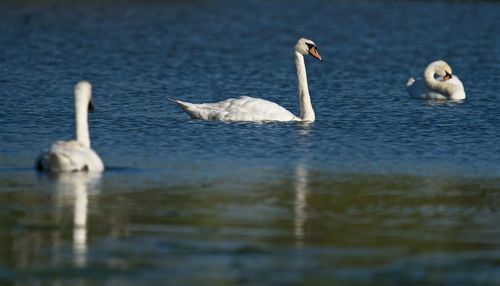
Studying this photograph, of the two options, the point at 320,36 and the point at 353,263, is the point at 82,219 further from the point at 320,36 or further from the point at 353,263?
the point at 320,36

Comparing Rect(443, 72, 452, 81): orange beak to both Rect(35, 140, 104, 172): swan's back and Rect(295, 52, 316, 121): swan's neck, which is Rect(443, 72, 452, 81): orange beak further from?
Rect(35, 140, 104, 172): swan's back

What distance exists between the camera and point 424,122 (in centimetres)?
2122

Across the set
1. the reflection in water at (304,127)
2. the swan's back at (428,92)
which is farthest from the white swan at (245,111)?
the swan's back at (428,92)

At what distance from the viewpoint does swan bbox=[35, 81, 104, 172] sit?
14102mm

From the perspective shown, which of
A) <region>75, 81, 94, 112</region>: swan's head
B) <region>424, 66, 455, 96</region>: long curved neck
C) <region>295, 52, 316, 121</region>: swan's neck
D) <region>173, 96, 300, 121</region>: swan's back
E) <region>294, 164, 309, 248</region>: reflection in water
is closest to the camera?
<region>294, 164, 309, 248</region>: reflection in water

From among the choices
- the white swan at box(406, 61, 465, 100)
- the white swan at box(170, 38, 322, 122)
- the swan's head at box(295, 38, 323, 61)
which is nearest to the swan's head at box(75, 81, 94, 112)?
the white swan at box(170, 38, 322, 122)

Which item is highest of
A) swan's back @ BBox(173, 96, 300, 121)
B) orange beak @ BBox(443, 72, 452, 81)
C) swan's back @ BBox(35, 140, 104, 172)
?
orange beak @ BBox(443, 72, 452, 81)

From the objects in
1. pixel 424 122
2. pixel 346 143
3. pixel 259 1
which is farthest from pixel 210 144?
pixel 259 1

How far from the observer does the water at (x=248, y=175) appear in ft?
33.2

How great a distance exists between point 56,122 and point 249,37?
21013mm

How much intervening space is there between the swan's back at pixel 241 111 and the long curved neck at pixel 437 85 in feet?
18.5

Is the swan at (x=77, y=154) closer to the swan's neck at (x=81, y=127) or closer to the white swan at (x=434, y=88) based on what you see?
the swan's neck at (x=81, y=127)

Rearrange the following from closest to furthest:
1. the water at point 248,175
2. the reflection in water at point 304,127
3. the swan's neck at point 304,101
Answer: the water at point 248,175 → the reflection in water at point 304,127 → the swan's neck at point 304,101

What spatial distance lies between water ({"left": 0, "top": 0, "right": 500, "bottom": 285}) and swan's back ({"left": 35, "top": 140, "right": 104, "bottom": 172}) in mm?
139
